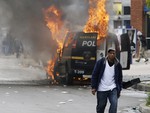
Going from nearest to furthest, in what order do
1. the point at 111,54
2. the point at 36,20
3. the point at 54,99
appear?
the point at 111,54 < the point at 54,99 < the point at 36,20

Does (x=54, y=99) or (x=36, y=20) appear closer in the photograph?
(x=54, y=99)

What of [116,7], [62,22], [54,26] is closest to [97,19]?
[62,22]

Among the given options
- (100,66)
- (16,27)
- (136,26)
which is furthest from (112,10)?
(136,26)

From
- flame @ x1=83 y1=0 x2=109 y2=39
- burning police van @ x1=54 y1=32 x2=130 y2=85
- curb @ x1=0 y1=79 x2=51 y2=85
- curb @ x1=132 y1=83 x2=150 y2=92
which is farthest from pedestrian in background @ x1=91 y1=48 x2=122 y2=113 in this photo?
curb @ x1=0 y1=79 x2=51 y2=85

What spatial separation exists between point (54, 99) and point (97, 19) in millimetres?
5152

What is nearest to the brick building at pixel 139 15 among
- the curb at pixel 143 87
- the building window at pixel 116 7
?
the building window at pixel 116 7

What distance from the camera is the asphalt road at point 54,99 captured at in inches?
439

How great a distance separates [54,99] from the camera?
12906mm

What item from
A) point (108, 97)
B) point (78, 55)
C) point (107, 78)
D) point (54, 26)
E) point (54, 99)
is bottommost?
point (54, 99)

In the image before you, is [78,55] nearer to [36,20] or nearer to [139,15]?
[36,20]

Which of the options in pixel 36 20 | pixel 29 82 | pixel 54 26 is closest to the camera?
pixel 29 82

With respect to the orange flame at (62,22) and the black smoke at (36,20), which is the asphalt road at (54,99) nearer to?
the orange flame at (62,22)

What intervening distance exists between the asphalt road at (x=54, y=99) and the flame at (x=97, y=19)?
2.03 m

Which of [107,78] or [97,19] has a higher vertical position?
[97,19]
